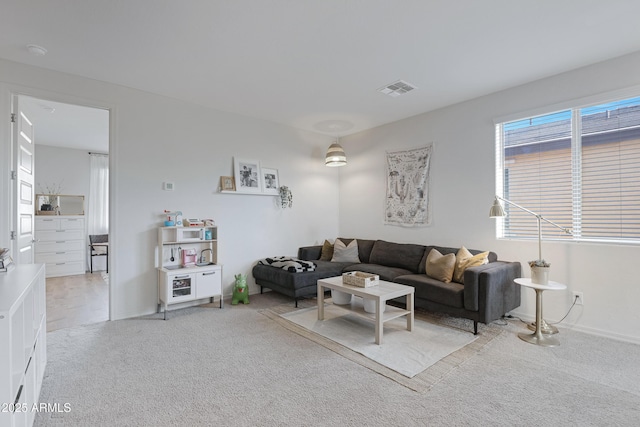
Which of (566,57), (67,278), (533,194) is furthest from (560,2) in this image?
(67,278)

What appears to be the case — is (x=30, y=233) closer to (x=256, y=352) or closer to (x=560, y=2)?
(x=256, y=352)

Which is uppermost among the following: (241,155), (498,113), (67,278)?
(498,113)

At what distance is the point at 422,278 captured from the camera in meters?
3.65

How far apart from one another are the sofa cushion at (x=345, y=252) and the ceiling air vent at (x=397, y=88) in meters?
2.35

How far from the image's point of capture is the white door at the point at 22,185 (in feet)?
10.2

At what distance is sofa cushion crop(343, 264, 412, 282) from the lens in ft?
13.1

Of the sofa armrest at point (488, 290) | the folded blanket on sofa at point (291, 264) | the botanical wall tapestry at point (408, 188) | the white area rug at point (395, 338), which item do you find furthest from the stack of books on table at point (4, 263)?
the botanical wall tapestry at point (408, 188)

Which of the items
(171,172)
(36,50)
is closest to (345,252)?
(171,172)

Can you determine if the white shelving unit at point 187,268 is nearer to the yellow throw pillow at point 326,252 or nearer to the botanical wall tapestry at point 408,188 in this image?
the yellow throw pillow at point 326,252

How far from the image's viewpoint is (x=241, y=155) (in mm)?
4637

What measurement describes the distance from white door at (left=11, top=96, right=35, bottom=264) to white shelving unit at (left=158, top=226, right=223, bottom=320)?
1.25 m

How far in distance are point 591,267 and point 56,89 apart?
227 inches

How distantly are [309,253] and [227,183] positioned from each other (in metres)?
1.72

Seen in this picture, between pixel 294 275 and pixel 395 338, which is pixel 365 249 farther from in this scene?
pixel 395 338
